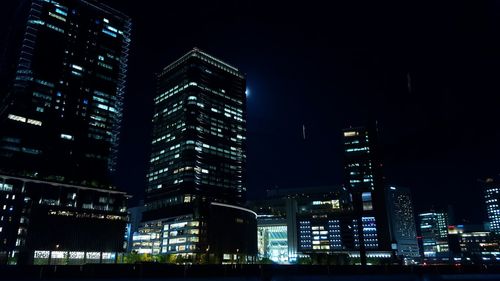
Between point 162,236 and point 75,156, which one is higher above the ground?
point 75,156

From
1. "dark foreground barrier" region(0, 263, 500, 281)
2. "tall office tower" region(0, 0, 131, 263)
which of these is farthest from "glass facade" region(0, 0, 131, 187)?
"dark foreground barrier" region(0, 263, 500, 281)

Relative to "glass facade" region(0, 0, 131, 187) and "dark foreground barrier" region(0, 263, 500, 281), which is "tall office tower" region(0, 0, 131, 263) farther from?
"dark foreground barrier" region(0, 263, 500, 281)

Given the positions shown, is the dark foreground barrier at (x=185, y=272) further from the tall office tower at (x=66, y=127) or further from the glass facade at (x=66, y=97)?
the glass facade at (x=66, y=97)

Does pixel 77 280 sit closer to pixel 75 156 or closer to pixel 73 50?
pixel 75 156

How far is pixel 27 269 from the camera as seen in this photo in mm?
34938

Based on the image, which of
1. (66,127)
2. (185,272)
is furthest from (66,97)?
(185,272)

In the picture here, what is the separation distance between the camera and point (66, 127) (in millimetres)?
145875

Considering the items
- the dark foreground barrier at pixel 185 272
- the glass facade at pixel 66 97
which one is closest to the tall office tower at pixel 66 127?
the glass facade at pixel 66 97

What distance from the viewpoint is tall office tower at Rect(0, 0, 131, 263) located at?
119 metres

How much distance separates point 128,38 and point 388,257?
17688cm

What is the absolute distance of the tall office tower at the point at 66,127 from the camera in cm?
11881

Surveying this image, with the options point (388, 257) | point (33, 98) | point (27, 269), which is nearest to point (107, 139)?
point (33, 98)

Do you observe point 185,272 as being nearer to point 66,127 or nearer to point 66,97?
point 66,127

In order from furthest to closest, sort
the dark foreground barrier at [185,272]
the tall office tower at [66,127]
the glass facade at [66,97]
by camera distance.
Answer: the glass facade at [66,97]
the tall office tower at [66,127]
the dark foreground barrier at [185,272]
